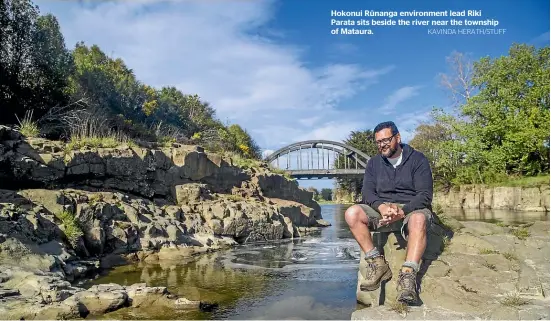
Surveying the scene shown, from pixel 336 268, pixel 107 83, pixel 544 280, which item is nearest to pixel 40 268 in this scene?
pixel 336 268

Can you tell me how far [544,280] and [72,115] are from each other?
16.6m

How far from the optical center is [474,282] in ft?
13.9

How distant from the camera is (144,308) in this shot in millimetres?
5148

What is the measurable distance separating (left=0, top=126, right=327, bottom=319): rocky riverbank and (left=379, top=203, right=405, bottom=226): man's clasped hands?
2800 mm

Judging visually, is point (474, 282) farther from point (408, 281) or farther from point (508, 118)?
point (508, 118)

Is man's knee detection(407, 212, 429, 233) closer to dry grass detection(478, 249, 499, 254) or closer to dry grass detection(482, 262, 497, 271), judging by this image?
dry grass detection(482, 262, 497, 271)

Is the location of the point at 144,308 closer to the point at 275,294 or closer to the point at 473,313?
the point at 275,294

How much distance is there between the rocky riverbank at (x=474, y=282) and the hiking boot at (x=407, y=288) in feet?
0.27

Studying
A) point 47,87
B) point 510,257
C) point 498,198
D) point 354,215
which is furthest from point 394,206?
point 498,198

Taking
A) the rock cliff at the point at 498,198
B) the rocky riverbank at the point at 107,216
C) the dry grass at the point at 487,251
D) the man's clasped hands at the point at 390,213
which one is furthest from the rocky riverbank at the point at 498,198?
the man's clasped hands at the point at 390,213

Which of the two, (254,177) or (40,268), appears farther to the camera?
(254,177)

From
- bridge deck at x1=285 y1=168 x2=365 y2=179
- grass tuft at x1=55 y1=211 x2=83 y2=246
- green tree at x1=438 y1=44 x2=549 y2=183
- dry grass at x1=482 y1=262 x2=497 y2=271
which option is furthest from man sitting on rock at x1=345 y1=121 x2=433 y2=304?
bridge deck at x1=285 y1=168 x2=365 y2=179

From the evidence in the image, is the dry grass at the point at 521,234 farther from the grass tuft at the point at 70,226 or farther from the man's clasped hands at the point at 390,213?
the grass tuft at the point at 70,226

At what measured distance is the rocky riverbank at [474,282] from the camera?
371cm
